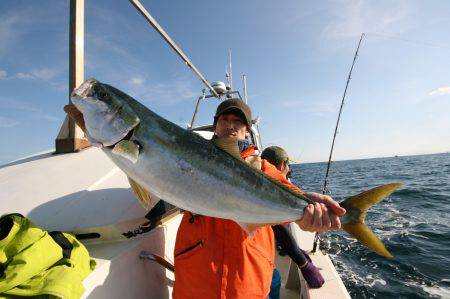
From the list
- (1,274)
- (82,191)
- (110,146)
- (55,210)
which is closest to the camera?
(1,274)

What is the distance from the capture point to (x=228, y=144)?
2602 mm

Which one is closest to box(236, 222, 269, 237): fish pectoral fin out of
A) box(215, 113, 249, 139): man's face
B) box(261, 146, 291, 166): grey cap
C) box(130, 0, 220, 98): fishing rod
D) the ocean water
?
box(215, 113, 249, 139): man's face

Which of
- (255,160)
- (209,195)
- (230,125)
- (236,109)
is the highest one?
(236,109)

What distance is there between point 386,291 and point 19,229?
8101 millimetres

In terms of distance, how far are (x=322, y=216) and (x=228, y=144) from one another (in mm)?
1309

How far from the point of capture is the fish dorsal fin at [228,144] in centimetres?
257

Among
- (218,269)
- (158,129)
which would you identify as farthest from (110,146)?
(218,269)

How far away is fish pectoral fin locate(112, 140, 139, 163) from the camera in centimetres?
216

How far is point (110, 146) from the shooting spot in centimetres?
223

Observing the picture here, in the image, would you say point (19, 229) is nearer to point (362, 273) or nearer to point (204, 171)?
point (204, 171)

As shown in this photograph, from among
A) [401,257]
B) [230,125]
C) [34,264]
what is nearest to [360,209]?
[230,125]

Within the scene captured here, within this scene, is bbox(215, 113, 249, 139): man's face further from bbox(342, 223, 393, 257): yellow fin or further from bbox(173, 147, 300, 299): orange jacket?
bbox(342, 223, 393, 257): yellow fin

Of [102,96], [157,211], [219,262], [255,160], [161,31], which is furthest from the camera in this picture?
[161,31]

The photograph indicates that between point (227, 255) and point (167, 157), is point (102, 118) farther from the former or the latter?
point (227, 255)
